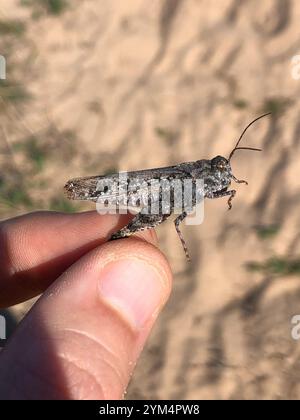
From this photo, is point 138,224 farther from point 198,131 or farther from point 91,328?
point 198,131

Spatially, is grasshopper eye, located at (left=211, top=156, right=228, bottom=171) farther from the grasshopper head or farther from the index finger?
the index finger

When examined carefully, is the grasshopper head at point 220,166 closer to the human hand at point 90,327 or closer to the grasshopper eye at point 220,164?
the grasshopper eye at point 220,164

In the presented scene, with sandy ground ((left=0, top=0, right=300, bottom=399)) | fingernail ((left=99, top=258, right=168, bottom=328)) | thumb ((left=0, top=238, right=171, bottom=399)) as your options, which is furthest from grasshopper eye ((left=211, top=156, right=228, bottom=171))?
sandy ground ((left=0, top=0, right=300, bottom=399))

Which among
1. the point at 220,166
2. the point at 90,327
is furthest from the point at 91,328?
the point at 220,166

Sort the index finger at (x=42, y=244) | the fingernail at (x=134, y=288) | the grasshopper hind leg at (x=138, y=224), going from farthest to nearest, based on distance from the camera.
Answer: the index finger at (x=42, y=244) → the grasshopper hind leg at (x=138, y=224) → the fingernail at (x=134, y=288)

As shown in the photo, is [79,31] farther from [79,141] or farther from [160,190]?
[160,190]

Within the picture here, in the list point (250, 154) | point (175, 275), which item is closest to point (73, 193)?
point (175, 275)

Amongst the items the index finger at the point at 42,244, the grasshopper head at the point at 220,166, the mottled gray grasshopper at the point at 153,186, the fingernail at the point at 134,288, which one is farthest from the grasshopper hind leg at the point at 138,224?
the grasshopper head at the point at 220,166
